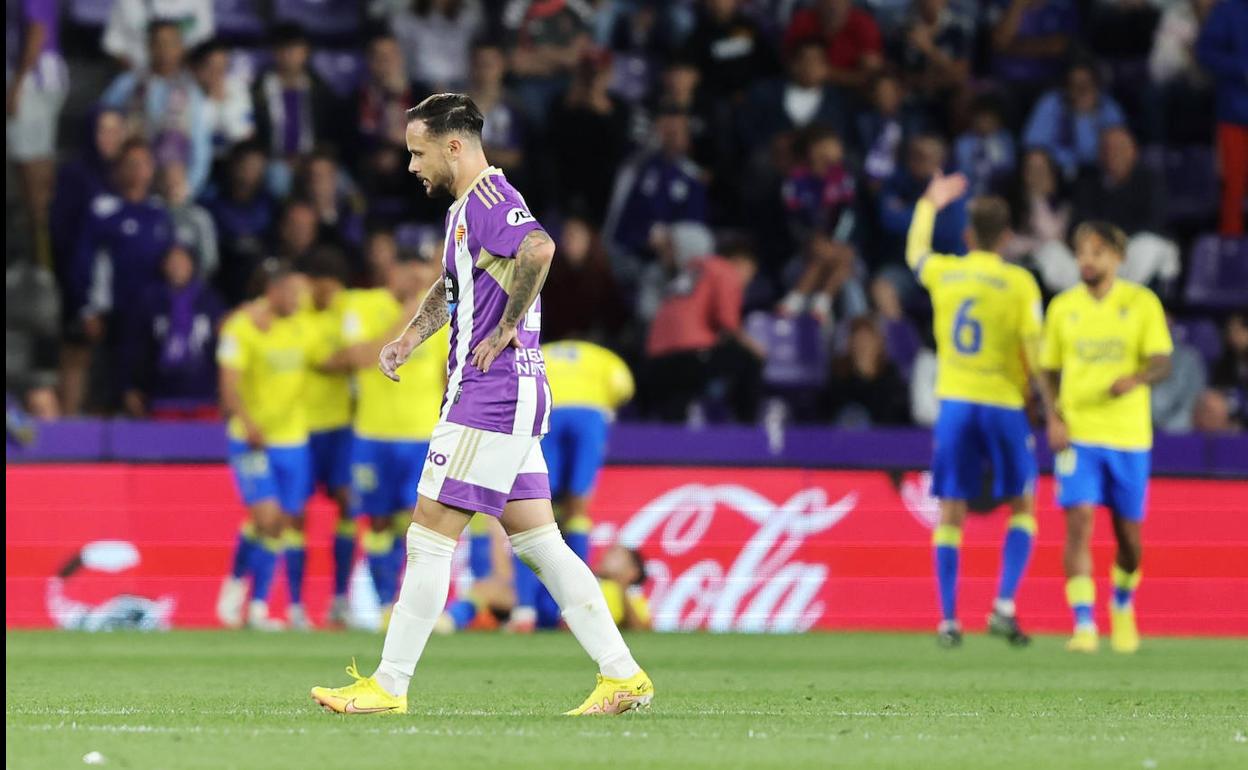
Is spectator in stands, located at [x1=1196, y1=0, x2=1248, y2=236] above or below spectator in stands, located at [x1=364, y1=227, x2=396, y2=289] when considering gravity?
Result: above

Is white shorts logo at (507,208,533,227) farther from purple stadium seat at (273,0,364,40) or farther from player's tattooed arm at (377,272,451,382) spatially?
purple stadium seat at (273,0,364,40)

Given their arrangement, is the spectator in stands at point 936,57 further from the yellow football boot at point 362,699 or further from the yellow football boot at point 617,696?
the yellow football boot at point 362,699

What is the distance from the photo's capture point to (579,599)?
763cm

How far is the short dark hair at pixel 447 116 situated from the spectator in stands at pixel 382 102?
10.8 metres

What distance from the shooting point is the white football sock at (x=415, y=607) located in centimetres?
742

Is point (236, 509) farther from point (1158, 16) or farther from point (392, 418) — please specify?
point (1158, 16)

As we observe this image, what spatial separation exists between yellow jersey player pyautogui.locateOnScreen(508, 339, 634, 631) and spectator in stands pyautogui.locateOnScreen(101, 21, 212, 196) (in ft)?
16.5

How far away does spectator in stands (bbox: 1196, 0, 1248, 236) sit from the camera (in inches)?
736

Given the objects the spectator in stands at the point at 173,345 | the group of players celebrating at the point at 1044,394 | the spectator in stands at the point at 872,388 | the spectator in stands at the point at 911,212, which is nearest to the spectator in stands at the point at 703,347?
the spectator in stands at the point at 872,388

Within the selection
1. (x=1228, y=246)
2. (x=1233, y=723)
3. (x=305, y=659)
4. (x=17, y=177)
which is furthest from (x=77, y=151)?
(x=1233, y=723)

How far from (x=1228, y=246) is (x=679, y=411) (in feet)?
16.5

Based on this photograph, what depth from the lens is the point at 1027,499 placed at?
12.6 meters

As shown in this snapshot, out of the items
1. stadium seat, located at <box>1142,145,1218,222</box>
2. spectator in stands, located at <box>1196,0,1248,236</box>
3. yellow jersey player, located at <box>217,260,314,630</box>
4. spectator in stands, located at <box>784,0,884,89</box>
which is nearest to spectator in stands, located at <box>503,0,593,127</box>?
spectator in stands, located at <box>784,0,884,89</box>

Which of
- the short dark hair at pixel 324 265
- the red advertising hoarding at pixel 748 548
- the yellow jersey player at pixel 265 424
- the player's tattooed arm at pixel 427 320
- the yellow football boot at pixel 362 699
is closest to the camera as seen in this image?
the yellow football boot at pixel 362 699
